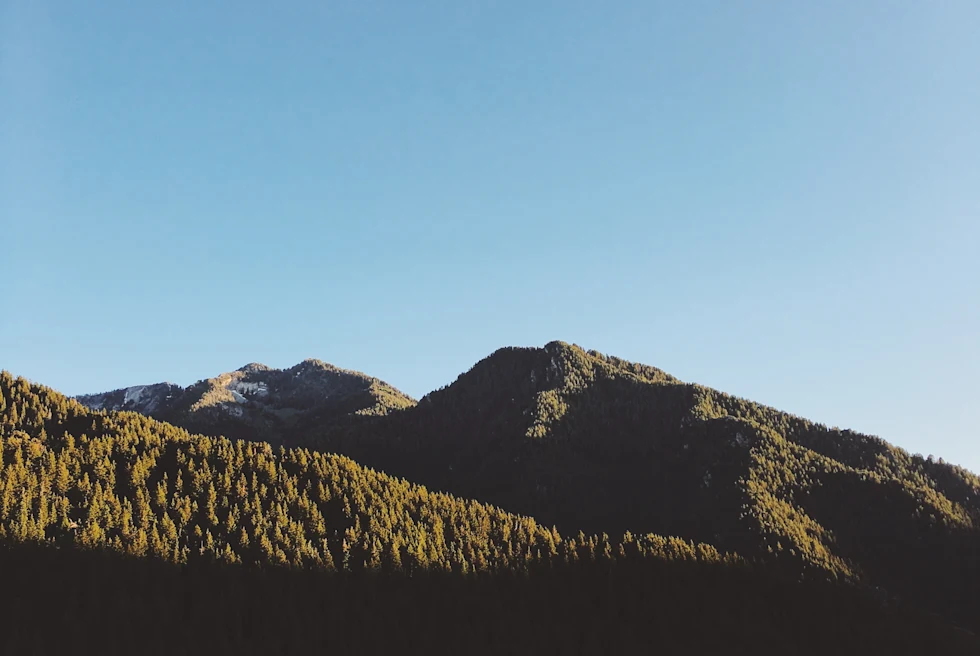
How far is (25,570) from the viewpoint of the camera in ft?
541

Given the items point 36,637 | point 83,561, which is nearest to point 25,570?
point 83,561

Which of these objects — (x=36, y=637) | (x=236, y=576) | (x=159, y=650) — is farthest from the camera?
(x=236, y=576)

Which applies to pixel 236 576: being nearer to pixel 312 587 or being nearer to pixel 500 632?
pixel 312 587

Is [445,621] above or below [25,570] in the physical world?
below

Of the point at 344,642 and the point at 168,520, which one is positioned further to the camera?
the point at 168,520

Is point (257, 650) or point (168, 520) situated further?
point (168, 520)

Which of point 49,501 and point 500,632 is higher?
point 49,501

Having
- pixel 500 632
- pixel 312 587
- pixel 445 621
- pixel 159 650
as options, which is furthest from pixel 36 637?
pixel 500 632

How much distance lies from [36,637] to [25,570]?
23.4 m

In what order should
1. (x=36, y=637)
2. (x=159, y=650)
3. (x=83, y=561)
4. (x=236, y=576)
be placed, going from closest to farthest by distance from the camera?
(x=36, y=637), (x=159, y=650), (x=83, y=561), (x=236, y=576)

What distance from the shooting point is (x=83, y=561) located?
173625mm

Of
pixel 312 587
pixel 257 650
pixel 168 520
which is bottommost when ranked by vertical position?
pixel 257 650

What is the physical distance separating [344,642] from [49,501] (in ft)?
317

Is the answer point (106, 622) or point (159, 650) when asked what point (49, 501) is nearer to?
point (106, 622)
